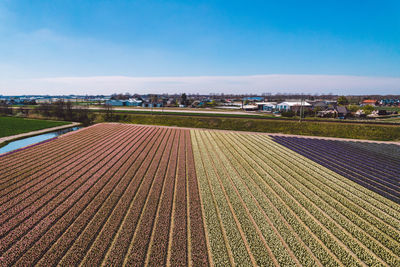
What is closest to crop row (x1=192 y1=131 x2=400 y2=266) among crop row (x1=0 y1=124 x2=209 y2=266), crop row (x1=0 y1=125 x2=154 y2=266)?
crop row (x1=0 y1=124 x2=209 y2=266)

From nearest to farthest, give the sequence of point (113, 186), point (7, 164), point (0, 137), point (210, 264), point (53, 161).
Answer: point (210, 264) < point (113, 186) < point (7, 164) < point (53, 161) < point (0, 137)

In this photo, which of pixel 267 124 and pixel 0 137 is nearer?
pixel 0 137

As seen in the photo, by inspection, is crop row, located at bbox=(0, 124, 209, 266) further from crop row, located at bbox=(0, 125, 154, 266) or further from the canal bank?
the canal bank

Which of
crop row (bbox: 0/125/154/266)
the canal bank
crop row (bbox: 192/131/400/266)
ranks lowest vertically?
crop row (bbox: 192/131/400/266)

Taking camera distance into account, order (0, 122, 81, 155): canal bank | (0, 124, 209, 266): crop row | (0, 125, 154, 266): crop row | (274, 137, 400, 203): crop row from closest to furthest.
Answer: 1. (0, 124, 209, 266): crop row
2. (0, 125, 154, 266): crop row
3. (274, 137, 400, 203): crop row
4. (0, 122, 81, 155): canal bank

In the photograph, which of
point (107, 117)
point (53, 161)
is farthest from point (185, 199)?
point (107, 117)

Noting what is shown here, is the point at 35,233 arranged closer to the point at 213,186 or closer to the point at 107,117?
the point at 213,186

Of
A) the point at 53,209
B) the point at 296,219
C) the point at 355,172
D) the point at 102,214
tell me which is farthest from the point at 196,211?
the point at 355,172

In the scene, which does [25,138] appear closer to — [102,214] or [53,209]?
[53,209]
